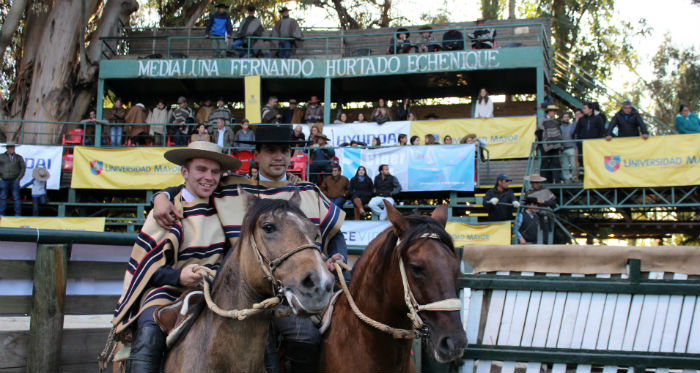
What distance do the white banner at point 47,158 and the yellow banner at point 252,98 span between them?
18.4ft

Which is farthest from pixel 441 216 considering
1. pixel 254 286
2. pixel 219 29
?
pixel 219 29

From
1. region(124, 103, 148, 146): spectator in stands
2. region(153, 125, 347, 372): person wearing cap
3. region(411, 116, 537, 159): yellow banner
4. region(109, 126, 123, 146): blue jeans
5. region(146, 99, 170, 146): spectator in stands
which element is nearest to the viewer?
region(153, 125, 347, 372): person wearing cap

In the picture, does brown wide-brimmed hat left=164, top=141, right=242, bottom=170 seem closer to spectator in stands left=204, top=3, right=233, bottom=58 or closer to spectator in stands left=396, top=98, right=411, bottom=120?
spectator in stands left=396, top=98, right=411, bottom=120

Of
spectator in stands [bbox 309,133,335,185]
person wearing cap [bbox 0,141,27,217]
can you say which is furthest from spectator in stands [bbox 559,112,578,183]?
person wearing cap [bbox 0,141,27,217]

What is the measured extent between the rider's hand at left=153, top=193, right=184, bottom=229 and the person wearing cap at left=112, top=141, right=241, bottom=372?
0.13 feet

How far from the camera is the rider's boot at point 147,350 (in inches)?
145

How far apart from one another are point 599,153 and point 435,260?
1168 cm

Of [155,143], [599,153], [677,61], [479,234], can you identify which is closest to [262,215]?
[479,234]

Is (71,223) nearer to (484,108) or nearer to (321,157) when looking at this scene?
(321,157)

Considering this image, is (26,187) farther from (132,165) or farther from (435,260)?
(435,260)

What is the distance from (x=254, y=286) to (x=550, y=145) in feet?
43.9

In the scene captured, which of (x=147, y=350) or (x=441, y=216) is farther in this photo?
(x=441, y=216)

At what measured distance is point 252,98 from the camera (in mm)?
19719

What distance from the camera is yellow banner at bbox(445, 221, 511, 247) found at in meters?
13.3
